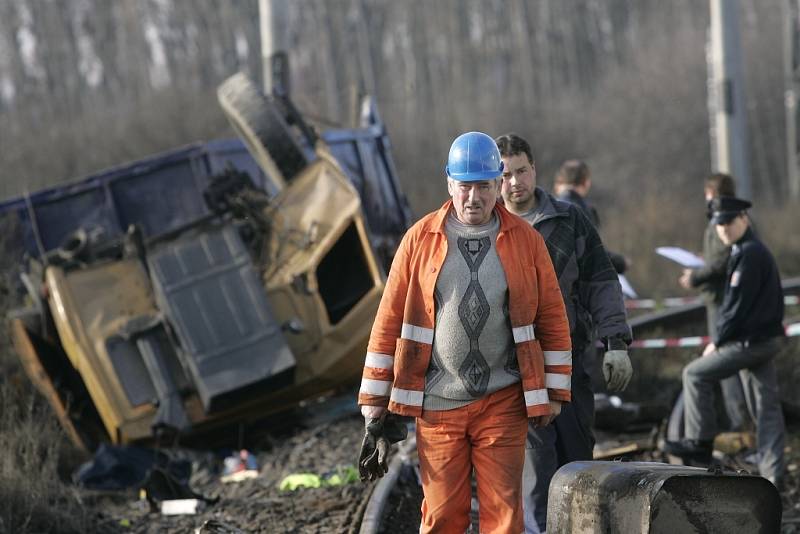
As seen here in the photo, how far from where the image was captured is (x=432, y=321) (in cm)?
441

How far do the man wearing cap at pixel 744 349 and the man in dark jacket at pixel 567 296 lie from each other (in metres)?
2.13

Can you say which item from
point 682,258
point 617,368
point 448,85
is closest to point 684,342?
point 682,258

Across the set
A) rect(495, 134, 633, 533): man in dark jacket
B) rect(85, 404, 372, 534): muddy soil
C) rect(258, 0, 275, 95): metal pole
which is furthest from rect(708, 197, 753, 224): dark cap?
rect(258, 0, 275, 95): metal pole

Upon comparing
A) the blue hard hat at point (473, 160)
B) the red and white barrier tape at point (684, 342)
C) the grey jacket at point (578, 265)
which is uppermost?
the blue hard hat at point (473, 160)

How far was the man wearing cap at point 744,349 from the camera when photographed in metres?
7.21

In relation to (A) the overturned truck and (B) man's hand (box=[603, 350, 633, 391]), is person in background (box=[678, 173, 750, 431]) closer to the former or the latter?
(B) man's hand (box=[603, 350, 633, 391])

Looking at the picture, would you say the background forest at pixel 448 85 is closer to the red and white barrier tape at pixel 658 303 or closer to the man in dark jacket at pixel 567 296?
the red and white barrier tape at pixel 658 303

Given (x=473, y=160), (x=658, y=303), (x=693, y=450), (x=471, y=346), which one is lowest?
(x=658, y=303)

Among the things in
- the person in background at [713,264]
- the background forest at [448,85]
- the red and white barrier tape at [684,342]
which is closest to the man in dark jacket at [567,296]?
the person in background at [713,264]

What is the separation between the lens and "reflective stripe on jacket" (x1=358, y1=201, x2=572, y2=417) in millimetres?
4398

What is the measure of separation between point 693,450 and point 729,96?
7.18 metres

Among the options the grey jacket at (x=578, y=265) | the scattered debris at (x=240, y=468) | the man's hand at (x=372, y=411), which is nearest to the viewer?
the man's hand at (x=372, y=411)

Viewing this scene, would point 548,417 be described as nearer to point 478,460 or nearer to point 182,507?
point 478,460

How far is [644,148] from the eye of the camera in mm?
40562
